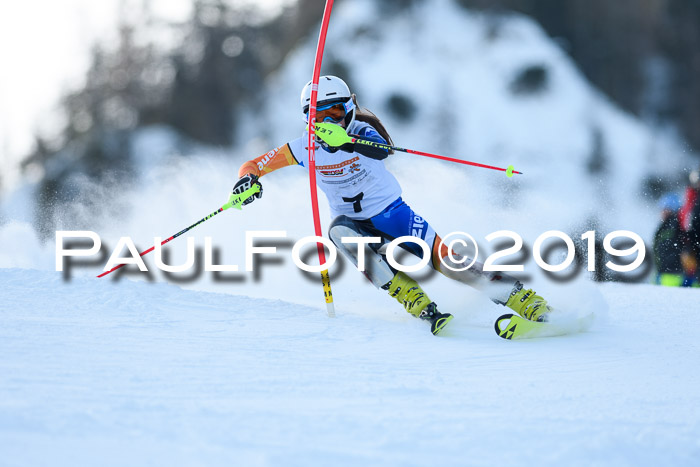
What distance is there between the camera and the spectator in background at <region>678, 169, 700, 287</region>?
24.7ft

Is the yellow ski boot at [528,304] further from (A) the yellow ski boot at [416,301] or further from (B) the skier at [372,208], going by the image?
(A) the yellow ski boot at [416,301]

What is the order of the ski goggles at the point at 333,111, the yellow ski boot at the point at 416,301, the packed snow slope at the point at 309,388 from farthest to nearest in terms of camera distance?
the ski goggles at the point at 333,111, the yellow ski boot at the point at 416,301, the packed snow slope at the point at 309,388

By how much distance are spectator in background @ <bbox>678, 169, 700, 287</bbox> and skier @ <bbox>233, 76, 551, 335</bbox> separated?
4190mm

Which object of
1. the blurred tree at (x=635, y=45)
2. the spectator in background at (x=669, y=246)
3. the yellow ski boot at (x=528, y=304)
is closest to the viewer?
the yellow ski boot at (x=528, y=304)

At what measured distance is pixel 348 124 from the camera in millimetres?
4305

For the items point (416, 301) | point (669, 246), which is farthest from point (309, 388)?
point (669, 246)

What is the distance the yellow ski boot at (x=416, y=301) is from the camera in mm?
3939

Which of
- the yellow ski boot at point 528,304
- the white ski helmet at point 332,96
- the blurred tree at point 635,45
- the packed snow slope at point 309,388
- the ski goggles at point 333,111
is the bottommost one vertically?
the packed snow slope at point 309,388

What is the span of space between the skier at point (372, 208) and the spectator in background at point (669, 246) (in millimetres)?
4447

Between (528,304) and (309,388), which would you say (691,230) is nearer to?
(528,304)

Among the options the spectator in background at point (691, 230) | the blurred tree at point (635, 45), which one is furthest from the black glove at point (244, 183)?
the blurred tree at point (635, 45)

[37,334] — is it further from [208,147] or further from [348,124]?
[208,147]

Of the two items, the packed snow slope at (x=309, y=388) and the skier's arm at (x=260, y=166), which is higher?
the skier's arm at (x=260, y=166)

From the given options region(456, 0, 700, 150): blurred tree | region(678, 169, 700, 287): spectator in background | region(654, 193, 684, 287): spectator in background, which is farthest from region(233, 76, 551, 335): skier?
region(456, 0, 700, 150): blurred tree
